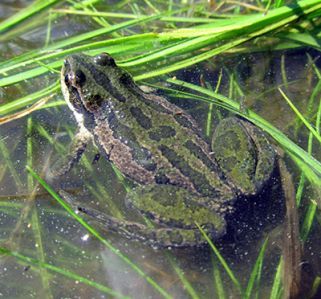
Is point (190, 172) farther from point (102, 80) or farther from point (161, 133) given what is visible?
point (102, 80)

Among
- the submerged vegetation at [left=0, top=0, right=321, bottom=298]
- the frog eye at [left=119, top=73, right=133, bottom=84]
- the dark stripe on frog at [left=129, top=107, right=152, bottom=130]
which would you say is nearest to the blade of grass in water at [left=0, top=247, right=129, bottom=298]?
the submerged vegetation at [left=0, top=0, right=321, bottom=298]

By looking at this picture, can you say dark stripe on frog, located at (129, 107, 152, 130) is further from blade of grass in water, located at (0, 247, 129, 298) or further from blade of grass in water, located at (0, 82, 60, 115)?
blade of grass in water, located at (0, 247, 129, 298)

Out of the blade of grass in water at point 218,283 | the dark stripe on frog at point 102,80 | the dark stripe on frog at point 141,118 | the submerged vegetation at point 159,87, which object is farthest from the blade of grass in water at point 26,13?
the blade of grass in water at point 218,283

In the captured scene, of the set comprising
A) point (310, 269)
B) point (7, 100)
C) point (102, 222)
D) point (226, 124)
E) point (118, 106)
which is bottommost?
point (310, 269)

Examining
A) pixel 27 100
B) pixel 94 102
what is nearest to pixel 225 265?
pixel 94 102

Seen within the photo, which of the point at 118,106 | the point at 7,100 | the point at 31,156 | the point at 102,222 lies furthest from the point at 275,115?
the point at 7,100

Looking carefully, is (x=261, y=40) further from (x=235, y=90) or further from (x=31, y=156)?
(x=31, y=156)
